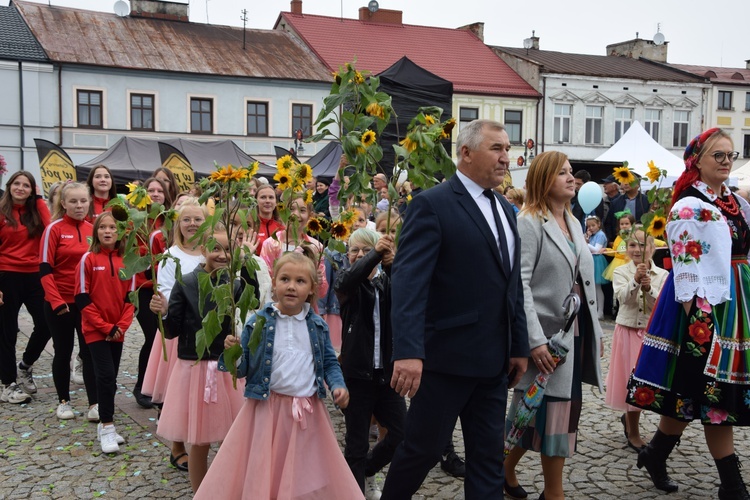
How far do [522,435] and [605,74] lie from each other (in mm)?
36872

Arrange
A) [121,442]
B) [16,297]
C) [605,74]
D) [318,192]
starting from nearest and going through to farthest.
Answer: [121,442], [16,297], [318,192], [605,74]

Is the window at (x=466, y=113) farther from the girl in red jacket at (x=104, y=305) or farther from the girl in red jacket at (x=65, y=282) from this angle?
the girl in red jacket at (x=104, y=305)

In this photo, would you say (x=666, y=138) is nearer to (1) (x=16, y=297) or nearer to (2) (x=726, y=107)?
(2) (x=726, y=107)

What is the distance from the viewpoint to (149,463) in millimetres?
5402

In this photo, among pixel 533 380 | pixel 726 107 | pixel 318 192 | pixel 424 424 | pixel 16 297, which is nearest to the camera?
pixel 424 424

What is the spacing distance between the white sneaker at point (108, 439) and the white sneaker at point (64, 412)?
871mm

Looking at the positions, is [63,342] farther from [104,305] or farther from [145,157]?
[145,157]

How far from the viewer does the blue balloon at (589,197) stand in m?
13.9

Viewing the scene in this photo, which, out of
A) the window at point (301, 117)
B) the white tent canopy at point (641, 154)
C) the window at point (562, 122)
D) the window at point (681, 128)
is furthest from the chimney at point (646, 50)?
the white tent canopy at point (641, 154)

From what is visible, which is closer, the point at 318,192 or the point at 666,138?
the point at 318,192

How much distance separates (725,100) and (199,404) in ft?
141

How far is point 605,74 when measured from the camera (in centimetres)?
3869

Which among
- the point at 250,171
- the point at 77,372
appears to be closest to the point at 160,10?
the point at 77,372

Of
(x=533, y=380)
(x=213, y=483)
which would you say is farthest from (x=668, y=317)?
(x=213, y=483)
